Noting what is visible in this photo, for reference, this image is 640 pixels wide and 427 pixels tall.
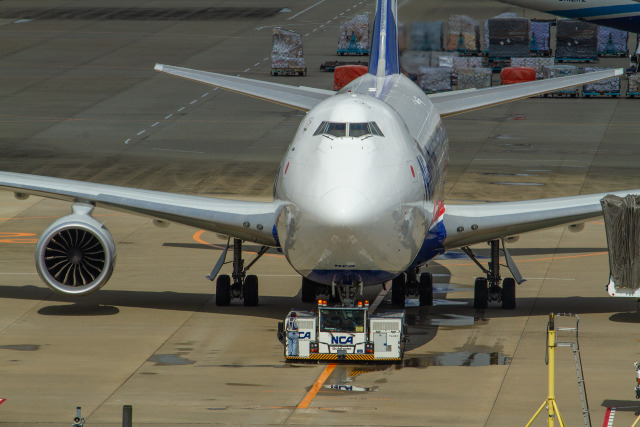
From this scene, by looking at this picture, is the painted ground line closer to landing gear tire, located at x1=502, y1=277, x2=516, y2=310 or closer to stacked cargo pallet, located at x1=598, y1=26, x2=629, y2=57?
landing gear tire, located at x1=502, y1=277, x2=516, y2=310

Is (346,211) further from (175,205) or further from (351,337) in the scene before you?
(175,205)

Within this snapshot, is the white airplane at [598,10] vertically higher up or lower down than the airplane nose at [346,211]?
lower down

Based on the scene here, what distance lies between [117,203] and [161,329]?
3329mm

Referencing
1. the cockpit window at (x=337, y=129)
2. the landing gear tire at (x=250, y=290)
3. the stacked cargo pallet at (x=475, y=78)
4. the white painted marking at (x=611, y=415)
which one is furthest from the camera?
the stacked cargo pallet at (x=475, y=78)

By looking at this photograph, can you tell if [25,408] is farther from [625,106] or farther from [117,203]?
[625,106]

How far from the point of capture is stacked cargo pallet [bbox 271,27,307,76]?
69.1m

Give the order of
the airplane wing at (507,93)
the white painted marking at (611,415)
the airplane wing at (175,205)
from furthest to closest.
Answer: the airplane wing at (507,93) → the airplane wing at (175,205) → the white painted marking at (611,415)

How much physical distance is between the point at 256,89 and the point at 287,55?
36576 mm

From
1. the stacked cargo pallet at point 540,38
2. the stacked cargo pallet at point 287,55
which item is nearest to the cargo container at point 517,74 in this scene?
the stacked cargo pallet at point 287,55

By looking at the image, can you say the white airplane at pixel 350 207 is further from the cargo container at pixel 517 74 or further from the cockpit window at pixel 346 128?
the cargo container at pixel 517 74

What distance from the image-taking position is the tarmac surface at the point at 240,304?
21.8 meters

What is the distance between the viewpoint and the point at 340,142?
939 inches

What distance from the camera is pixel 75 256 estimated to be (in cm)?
2758

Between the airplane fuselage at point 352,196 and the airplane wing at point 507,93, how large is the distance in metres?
8.56
